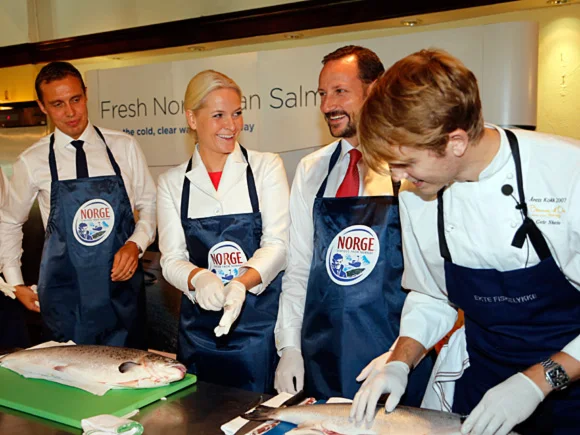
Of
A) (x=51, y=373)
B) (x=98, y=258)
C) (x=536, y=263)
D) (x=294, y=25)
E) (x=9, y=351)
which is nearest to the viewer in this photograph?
(x=536, y=263)

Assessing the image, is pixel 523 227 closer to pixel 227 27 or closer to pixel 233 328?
pixel 233 328

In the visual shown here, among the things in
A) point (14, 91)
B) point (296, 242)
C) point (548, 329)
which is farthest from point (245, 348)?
point (14, 91)

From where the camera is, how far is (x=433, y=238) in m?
1.62

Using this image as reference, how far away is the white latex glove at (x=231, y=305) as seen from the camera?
178 centimetres

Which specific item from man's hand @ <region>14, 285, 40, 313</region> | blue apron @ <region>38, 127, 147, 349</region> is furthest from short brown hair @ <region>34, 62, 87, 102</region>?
man's hand @ <region>14, 285, 40, 313</region>

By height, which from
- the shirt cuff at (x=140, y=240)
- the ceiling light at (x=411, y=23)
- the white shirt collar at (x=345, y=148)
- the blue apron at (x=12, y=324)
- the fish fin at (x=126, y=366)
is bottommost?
the blue apron at (x=12, y=324)

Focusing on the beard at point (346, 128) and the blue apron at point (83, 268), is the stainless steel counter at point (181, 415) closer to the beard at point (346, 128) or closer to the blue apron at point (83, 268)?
the beard at point (346, 128)

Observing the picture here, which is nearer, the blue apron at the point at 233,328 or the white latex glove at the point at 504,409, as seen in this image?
the white latex glove at the point at 504,409

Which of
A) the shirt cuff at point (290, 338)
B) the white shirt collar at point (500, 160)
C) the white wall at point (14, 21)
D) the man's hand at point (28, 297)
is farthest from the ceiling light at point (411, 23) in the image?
the white wall at point (14, 21)

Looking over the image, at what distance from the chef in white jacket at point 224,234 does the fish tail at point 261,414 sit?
0.64 metres

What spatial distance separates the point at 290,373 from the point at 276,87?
6.72 feet

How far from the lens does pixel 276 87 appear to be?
3.61 meters

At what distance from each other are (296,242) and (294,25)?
2168 mm

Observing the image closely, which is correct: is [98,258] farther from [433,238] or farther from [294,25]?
[294,25]
